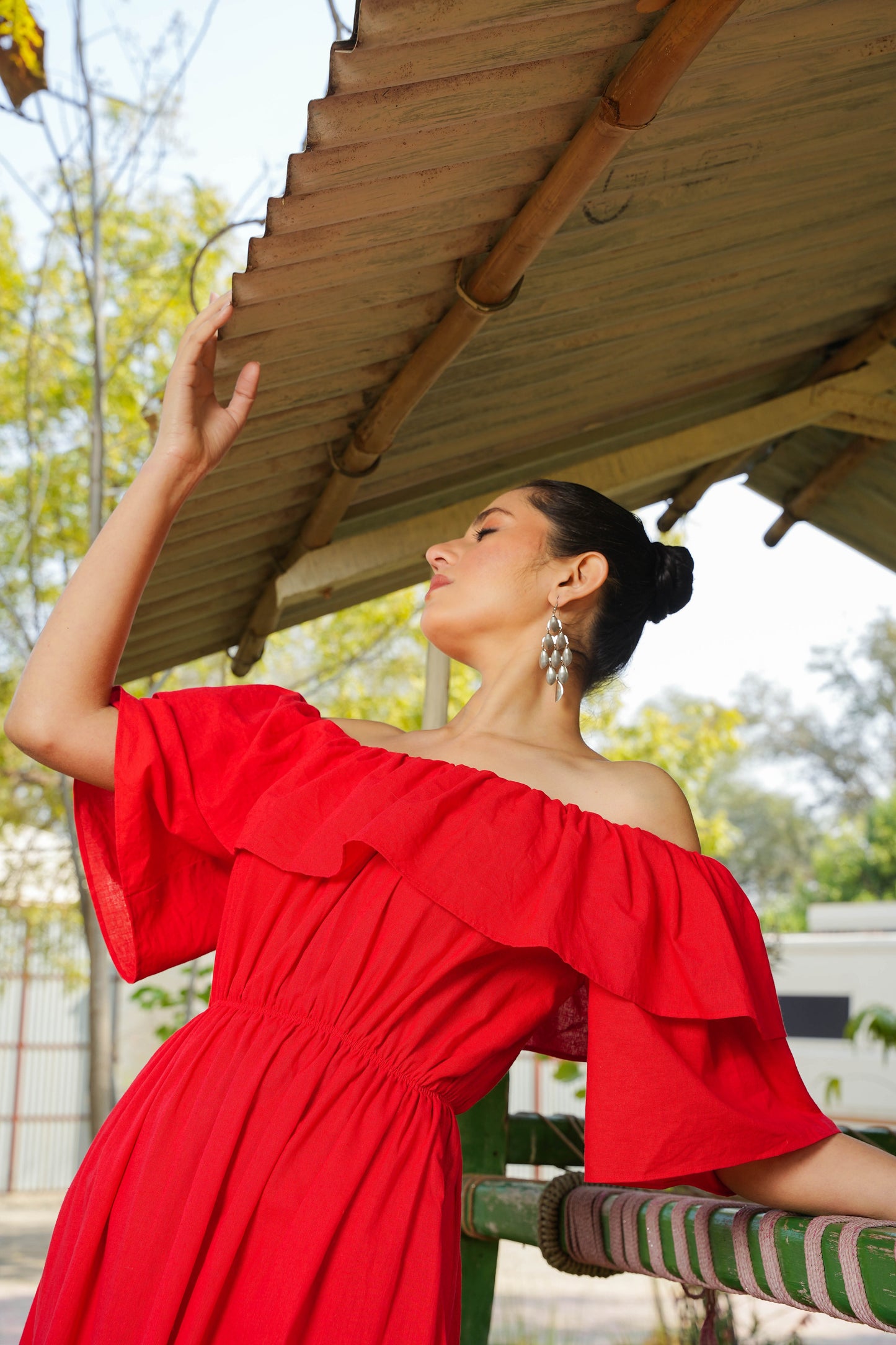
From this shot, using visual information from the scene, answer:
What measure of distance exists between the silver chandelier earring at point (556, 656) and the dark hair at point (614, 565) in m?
0.06

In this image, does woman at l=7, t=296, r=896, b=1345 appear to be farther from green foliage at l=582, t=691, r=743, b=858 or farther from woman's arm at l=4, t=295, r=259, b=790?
green foliage at l=582, t=691, r=743, b=858

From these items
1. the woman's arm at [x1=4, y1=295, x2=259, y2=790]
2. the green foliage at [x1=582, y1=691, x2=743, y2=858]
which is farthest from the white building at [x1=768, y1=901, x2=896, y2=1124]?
the woman's arm at [x1=4, y1=295, x2=259, y2=790]

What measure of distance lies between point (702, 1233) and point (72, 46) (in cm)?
512

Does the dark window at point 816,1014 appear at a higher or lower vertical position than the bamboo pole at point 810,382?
lower

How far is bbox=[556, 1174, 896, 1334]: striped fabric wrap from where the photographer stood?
1162mm

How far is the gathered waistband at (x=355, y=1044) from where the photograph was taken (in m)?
1.26

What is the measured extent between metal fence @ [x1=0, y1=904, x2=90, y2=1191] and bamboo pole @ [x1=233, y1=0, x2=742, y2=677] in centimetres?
920

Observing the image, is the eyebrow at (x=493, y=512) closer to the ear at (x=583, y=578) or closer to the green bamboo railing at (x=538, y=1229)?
the ear at (x=583, y=578)

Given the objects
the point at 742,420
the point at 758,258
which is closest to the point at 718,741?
the point at 742,420

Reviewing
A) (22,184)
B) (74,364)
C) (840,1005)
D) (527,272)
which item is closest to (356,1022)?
(527,272)

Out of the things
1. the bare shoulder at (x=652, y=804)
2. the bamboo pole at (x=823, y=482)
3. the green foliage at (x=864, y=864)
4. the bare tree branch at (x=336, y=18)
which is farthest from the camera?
the green foliage at (x=864, y=864)

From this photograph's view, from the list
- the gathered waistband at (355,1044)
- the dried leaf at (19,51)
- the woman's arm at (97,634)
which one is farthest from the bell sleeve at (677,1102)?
the dried leaf at (19,51)

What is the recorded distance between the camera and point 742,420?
3.20m

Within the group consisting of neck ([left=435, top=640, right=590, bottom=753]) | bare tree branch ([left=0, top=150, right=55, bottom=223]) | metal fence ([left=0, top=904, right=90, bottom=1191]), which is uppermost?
bare tree branch ([left=0, top=150, right=55, bottom=223])
